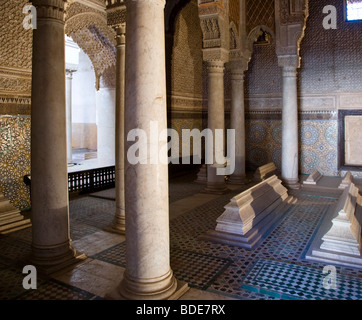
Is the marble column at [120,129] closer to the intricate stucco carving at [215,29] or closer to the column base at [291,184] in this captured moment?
the intricate stucco carving at [215,29]

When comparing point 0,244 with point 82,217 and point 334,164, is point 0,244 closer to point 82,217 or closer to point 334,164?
point 82,217

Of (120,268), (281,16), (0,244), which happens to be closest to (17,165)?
(0,244)

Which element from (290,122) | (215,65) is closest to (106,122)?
(215,65)

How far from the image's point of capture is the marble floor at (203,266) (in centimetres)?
315

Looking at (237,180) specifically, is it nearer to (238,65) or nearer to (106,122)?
(238,65)

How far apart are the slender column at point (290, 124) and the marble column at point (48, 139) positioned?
5.36 meters

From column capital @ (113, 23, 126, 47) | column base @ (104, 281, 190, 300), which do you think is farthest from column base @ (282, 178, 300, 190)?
column base @ (104, 281, 190, 300)

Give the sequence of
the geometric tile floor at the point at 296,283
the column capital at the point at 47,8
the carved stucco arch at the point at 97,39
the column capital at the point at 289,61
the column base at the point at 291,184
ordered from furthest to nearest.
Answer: the column base at the point at 291,184
the column capital at the point at 289,61
the carved stucco arch at the point at 97,39
the column capital at the point at 47,8
the geometric tile floor at the point at 296,283

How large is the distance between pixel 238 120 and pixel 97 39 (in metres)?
3.61

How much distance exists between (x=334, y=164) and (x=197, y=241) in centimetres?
607

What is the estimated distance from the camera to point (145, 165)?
8.82ft

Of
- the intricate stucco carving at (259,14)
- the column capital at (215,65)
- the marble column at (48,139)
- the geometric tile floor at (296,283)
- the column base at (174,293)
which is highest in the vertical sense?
the intricate stucco carving at (259,14)

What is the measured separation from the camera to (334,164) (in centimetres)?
935

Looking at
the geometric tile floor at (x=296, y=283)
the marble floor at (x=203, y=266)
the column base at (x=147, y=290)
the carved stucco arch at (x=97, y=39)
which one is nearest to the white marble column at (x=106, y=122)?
the carved stucco arch at (x=97, y=39)
